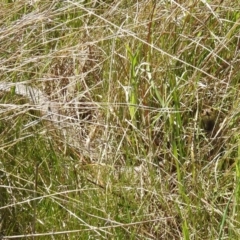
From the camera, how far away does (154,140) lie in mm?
1958

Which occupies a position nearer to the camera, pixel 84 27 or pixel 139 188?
pixel 139 188

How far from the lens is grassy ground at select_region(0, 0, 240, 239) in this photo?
5.70 feet

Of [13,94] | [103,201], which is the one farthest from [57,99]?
[103,201]

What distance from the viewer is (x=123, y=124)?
2.00 m

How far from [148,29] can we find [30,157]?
0.52m

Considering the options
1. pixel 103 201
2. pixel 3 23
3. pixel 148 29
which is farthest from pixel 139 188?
pixel 3 23

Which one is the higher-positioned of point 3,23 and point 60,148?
point 3,23

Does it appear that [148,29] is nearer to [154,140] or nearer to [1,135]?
[154,140]

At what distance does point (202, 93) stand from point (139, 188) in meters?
0.41

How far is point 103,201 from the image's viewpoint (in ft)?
5.76

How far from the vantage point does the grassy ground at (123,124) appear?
174 centimetres

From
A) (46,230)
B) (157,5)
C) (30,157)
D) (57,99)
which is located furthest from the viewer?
(157,5)

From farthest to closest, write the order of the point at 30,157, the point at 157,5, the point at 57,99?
1. the point at 157,5
2. the point at 57,99
3. the point at 30,157

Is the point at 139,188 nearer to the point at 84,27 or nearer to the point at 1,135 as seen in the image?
the point at 1,135
